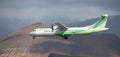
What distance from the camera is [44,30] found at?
200 meters

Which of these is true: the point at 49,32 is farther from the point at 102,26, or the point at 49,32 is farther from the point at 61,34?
the point at 102,26

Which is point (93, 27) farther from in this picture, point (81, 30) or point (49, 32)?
point (49, 32)

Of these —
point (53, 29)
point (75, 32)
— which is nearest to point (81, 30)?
point (75, 32)

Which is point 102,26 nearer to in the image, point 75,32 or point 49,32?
point 75,32

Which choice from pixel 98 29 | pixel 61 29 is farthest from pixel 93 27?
pixel 61 29

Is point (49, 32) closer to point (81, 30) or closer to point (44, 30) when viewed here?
point (44, 30)

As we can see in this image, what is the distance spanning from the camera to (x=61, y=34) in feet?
643

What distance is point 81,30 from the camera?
193 meters

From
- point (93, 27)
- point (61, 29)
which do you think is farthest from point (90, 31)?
point (61, 29)

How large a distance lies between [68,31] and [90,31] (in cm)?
A: 1257

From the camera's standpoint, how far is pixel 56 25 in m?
198

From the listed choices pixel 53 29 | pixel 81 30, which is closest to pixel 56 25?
pixel 53 29

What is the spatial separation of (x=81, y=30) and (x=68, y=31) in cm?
748

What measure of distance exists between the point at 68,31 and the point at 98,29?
17.4 m
